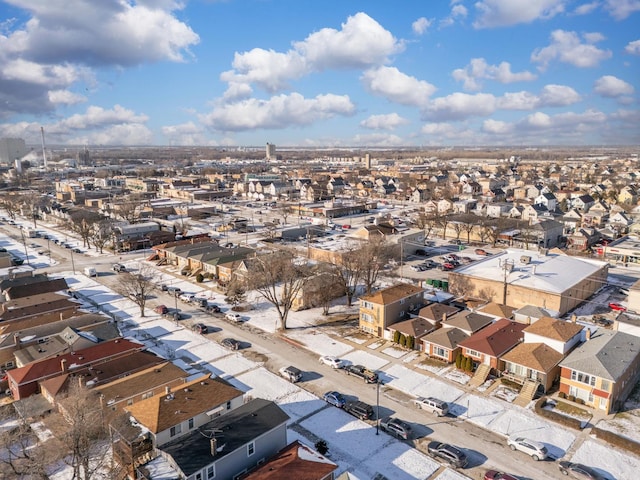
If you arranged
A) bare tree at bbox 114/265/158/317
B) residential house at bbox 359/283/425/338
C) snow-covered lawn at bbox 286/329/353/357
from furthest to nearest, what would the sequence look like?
1. bare tree at bbox 114/265/158/317
2. residential house at bbox 359/283/425/338
3. snow-covered lawn at bbox 286/329/353/357

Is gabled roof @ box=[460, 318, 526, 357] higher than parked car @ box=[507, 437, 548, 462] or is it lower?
higher

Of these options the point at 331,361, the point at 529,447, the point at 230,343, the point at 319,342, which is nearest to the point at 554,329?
the point at 529,447

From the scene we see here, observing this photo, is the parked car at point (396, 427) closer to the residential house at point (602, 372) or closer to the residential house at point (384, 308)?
the residential house at point (602, 372)

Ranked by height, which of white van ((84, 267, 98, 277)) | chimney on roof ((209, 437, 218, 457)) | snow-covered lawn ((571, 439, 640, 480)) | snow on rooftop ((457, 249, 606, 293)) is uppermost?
snow on rooftop ((457, 249, 606, 293))

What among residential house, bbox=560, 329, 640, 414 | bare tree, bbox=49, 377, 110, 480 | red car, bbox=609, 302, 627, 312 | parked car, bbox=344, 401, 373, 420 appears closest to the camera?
bare tree, bbox=49, 377, 110, 480

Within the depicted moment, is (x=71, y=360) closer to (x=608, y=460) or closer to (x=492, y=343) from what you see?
(x=492, y=343)

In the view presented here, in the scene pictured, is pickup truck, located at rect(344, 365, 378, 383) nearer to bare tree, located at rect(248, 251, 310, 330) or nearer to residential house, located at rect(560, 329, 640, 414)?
bare tree, located at rect(248, 251, 310, 330)

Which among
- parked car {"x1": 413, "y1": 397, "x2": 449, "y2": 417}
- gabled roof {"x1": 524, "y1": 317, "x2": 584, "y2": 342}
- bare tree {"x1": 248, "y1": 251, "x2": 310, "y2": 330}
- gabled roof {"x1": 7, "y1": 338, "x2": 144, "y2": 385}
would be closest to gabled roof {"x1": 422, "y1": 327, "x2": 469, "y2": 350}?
gabled roof {"x1": 524, "y1": 317, "x2": 584, "y2": 342}

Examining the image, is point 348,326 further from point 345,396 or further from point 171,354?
point 171,354
